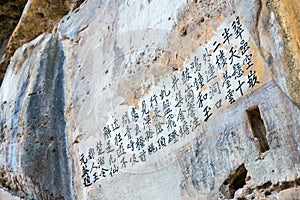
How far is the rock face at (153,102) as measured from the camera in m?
2.12

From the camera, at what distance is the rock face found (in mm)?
2115

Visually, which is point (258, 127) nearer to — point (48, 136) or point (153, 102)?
point (153, 102)

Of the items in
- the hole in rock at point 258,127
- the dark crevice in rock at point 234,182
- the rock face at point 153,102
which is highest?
the rock face at point 153,102

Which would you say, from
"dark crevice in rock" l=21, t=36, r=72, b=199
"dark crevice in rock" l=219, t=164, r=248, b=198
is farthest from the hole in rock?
"dark crevice in rock" l=21, t=36, r=72, b=199

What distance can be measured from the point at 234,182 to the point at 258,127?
25cm

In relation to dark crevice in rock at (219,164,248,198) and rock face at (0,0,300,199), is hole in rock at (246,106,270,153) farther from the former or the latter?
dark crevice in rock at (219,164,248,198)

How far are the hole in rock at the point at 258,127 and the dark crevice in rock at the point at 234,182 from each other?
122 mm

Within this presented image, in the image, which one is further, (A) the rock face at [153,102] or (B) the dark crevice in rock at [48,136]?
(B) the dark crevice in rock at [48,136]

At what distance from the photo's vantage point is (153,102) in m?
2.75

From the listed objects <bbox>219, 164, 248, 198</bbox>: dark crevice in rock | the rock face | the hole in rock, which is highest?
the rock face

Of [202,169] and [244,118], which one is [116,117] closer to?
[202,169]

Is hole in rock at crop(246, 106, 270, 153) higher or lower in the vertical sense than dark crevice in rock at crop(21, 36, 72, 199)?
lower

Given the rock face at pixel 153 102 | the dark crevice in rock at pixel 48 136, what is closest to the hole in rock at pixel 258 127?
the rock face at pixel 153 102

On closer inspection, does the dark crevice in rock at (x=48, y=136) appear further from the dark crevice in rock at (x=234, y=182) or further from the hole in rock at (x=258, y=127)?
the hole in rock at (x=258, y=127)
